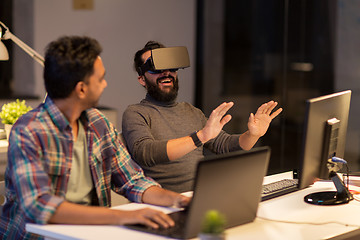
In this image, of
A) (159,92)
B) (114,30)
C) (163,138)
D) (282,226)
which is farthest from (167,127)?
(114,30)

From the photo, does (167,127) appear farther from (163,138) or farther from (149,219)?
(149,219)

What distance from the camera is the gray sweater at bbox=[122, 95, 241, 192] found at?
8.99 ft

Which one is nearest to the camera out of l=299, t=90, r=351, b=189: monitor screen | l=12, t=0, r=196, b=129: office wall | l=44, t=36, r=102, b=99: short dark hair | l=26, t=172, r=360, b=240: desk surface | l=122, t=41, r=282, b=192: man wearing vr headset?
l=26, t=172, r=360, b=240: desk surface

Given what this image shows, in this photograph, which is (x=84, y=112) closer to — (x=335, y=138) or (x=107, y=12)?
(x=335, y=138)

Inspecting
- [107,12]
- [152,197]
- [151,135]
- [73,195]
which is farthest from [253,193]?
[107,12]

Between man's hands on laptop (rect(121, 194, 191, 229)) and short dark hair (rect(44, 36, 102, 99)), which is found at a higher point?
short dark hair (rect(44, 36, 102, 99))

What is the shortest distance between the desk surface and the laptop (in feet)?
0.18

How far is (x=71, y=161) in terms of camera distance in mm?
2121

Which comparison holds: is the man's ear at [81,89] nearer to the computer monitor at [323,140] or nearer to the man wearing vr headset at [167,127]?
the man wearing vr headset at [167,127]

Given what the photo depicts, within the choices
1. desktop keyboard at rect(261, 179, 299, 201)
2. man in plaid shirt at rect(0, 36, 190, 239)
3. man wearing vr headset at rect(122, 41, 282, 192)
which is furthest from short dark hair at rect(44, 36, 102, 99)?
desktop keyboard at rect(261, 179, 299, 201)

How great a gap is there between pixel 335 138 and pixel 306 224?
0.46m

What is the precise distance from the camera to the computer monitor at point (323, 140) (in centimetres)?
218

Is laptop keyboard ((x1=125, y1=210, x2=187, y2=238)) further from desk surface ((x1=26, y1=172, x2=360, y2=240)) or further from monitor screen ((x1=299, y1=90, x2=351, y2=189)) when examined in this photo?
monitor screen ((x1=299, y1=90, x2=351, y2=189))

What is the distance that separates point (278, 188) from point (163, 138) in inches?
26.4
